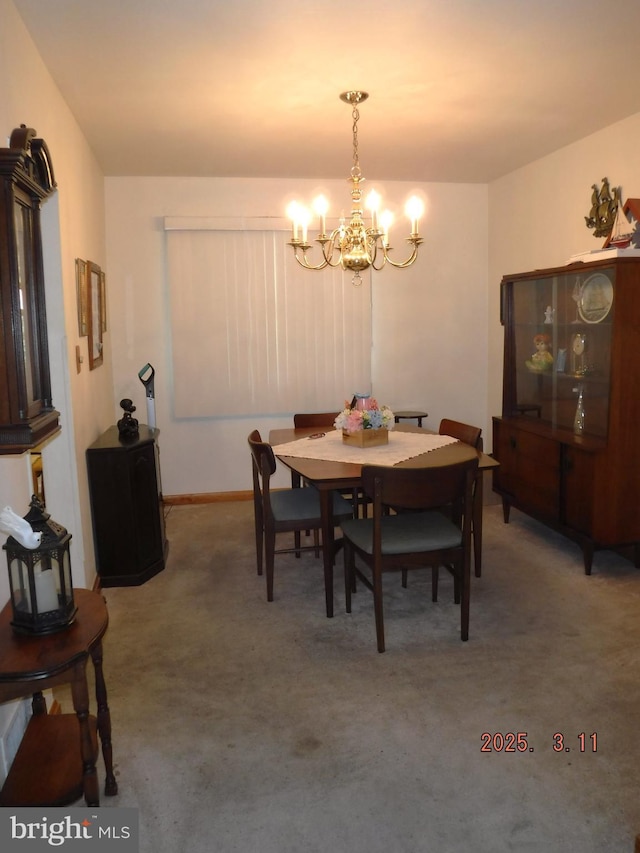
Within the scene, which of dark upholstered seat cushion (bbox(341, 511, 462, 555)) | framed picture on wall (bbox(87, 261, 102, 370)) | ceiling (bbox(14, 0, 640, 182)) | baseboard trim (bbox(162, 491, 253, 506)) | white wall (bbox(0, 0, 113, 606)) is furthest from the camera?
baseboard trim (bbox(162, 491, 253, 506))

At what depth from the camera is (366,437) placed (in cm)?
346

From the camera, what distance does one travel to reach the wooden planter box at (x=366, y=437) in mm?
3451

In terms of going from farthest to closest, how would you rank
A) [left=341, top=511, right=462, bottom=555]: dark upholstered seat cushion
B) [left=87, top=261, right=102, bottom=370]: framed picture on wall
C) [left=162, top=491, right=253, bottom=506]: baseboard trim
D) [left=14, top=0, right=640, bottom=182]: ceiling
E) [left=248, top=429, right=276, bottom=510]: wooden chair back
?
[left=162, top=491, right=253, bottom=506]: baseboard trim → [left=87, top=261, right=102, bottom=370]: framed picture on wall → [left=248, top=429, right=276, bottom=510]: wooden chair back → [left=341, top=511, right=462, bottom=555]: dark upholstered seat cushion → [left=14, top=0, right=640, bottom=182]: ceiling

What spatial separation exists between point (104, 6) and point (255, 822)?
8.94 feet

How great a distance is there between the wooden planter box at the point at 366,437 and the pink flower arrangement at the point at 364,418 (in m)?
0.02

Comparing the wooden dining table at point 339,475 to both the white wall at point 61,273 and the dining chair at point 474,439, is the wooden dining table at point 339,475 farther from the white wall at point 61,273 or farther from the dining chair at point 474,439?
the white wall at point 61,273

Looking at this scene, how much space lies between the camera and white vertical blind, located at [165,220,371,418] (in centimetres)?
500

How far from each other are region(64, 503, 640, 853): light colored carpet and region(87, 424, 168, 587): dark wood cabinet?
0.15m

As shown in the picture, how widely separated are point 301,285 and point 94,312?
5.88 feet

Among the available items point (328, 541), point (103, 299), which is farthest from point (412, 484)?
point (103, 299)

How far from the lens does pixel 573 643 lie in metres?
2.84

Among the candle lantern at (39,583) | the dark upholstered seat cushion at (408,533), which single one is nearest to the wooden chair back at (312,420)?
the dark upholstered seat cushion at (408,533)

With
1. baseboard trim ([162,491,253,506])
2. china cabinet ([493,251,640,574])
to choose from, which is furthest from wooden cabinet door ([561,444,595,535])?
baseboard trim ([162,491,253,506])

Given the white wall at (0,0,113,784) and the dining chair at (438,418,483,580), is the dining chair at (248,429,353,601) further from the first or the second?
the white wall at (0,0,113,784)
